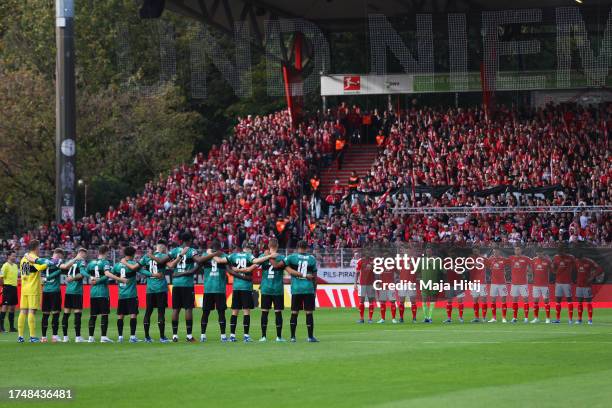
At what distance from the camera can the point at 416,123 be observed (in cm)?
5281

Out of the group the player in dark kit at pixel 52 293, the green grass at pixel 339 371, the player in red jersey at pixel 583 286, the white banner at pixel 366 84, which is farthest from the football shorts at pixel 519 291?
the white banner at pixel 366 84

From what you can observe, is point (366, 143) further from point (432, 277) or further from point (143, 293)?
point (432, 277)

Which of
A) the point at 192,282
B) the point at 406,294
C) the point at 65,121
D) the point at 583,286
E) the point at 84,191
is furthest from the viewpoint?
the point at 84,191

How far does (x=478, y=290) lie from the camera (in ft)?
109

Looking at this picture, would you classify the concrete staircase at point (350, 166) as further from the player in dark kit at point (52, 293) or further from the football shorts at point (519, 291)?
the player in dark kit at point (52, 293)

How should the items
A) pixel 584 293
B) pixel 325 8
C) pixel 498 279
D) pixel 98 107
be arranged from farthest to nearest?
pixel 98 107
pixel 325 8
pixel 498 279
pixel 584 293

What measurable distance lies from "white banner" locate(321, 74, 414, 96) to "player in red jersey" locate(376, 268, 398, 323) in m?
18.5

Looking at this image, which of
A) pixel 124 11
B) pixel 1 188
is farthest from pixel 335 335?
pixel 124 11

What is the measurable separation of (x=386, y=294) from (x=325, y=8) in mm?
21886

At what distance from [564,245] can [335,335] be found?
397 inches

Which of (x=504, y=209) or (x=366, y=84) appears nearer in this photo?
(x=504, y=209)

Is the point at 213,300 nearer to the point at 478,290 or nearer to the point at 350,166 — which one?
the point at 478,290

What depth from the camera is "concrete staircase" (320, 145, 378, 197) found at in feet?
174

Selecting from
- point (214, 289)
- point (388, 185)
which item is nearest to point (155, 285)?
point (214, 289)
